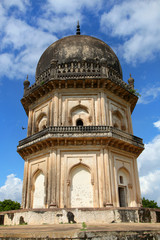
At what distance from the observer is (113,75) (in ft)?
61.7

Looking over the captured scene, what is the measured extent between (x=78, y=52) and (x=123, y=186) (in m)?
11.3

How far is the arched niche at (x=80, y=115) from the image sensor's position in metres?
17.2

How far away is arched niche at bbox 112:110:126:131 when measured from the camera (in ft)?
60.2

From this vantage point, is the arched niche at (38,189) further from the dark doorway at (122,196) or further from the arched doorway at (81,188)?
the dark doorway at (122,196)

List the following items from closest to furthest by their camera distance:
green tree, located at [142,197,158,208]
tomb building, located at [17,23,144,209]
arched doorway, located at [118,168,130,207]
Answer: tomb building, located at [17,23,144,209]
arched doorway, located at [118,168,130,207]
green tree, located at [142,197,158,208]

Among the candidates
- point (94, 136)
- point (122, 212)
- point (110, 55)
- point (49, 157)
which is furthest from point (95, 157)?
point (110, 55)

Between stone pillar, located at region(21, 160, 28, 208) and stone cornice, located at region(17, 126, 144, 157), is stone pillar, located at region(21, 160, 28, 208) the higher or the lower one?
the lower one

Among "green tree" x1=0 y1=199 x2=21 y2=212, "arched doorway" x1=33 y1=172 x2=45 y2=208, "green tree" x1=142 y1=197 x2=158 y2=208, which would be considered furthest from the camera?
"green tree" x1=142 y1=197 x2=158 y2=208

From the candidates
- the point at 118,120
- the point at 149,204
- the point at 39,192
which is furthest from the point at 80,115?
the point at 149,204

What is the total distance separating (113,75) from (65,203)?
10563 millimetres

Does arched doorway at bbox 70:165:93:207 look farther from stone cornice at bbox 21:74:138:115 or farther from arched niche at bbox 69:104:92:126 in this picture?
stone cornice at bbox 21:74:138:115

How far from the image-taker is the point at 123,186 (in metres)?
16.2

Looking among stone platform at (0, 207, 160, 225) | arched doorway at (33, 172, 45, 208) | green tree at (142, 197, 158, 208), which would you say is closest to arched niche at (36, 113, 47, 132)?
arched doorway at (33, 172, 45, 208)

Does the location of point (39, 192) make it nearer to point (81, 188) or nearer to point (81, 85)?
point (81, 188)
